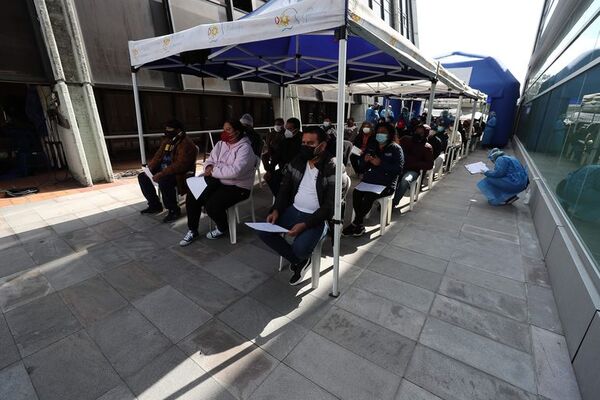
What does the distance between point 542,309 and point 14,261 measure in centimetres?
541

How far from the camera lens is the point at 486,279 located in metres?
3.01

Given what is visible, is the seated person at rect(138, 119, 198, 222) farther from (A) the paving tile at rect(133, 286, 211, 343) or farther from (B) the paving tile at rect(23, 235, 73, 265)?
(A) the paving tile at rect(133, 286, 211, 343)

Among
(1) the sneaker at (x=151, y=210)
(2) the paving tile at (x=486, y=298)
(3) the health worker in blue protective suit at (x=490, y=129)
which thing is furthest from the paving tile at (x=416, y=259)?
(3) the health worker in blue protective suit at (x=490, y=129)

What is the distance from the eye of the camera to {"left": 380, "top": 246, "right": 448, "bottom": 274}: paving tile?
10.5 ft

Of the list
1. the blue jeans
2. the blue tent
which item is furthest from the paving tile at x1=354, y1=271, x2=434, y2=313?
the blue tent

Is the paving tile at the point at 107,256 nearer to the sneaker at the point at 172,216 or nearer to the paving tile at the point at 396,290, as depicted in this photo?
the sneaker at the point at 172,216

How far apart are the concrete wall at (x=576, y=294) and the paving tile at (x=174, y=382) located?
7.33ft

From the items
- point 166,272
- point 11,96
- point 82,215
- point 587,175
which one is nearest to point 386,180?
point 587,175

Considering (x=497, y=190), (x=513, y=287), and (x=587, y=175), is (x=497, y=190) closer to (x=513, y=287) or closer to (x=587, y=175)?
(x=587, y=175)

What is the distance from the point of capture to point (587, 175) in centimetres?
274

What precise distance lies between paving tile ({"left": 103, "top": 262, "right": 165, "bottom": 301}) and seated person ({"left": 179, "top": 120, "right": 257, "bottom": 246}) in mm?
635

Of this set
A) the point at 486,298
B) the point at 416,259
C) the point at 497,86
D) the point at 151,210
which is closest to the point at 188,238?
the point at 151,210

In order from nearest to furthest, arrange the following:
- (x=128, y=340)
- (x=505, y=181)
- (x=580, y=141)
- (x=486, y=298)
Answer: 1. (x=128, y=340)
2. (x=486, y=298)
3. (x=580, y=141)
4. (x=505, y=181)

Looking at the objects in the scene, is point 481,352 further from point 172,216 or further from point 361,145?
point 361,145
